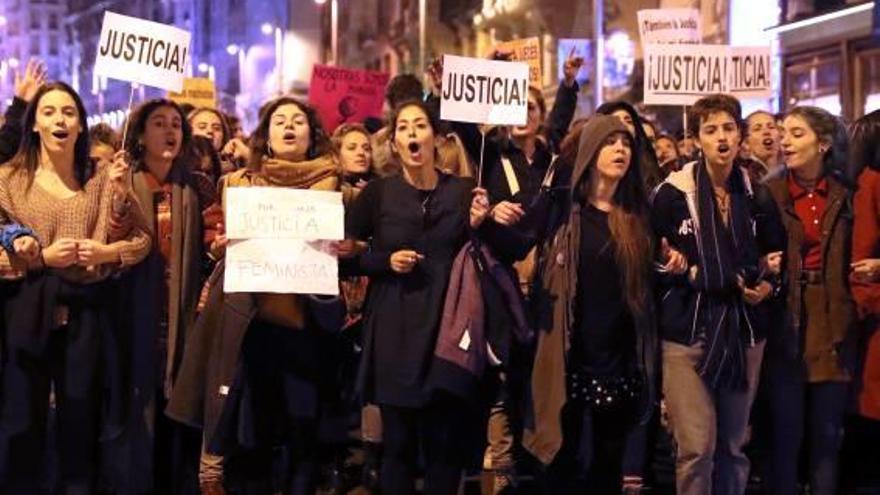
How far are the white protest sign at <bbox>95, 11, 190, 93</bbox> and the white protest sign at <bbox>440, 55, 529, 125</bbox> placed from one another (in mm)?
1547

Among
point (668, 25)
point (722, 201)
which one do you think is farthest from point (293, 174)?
point (668, 25)

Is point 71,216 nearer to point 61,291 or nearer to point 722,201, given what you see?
point 61,291

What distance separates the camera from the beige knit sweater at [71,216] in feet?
19.6

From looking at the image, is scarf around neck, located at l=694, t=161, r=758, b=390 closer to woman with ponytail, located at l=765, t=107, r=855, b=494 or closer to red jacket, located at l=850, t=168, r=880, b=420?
woman with ponytail, located at l=765, t=107, r=855, b=494

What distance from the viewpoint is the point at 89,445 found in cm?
613

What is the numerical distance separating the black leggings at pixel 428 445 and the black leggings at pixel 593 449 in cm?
48

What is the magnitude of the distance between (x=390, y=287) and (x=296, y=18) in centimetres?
3373

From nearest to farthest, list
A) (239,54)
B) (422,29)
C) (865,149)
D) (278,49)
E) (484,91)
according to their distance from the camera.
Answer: (484,91)
(865,149)
(422,29)
(239,54)
(278,49)

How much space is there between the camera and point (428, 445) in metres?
5.98

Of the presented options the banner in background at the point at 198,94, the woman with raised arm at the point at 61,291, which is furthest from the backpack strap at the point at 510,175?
the banner in background at the point at 198,94

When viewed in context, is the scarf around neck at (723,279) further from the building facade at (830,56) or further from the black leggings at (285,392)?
the building facade at (830,56)

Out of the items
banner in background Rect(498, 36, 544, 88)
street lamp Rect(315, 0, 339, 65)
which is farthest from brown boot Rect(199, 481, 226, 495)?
street lamp Rect(315, 0, 339, 65)

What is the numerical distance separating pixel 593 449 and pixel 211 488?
1.95m

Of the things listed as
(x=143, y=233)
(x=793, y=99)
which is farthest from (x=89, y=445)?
(x=793, y=99)
